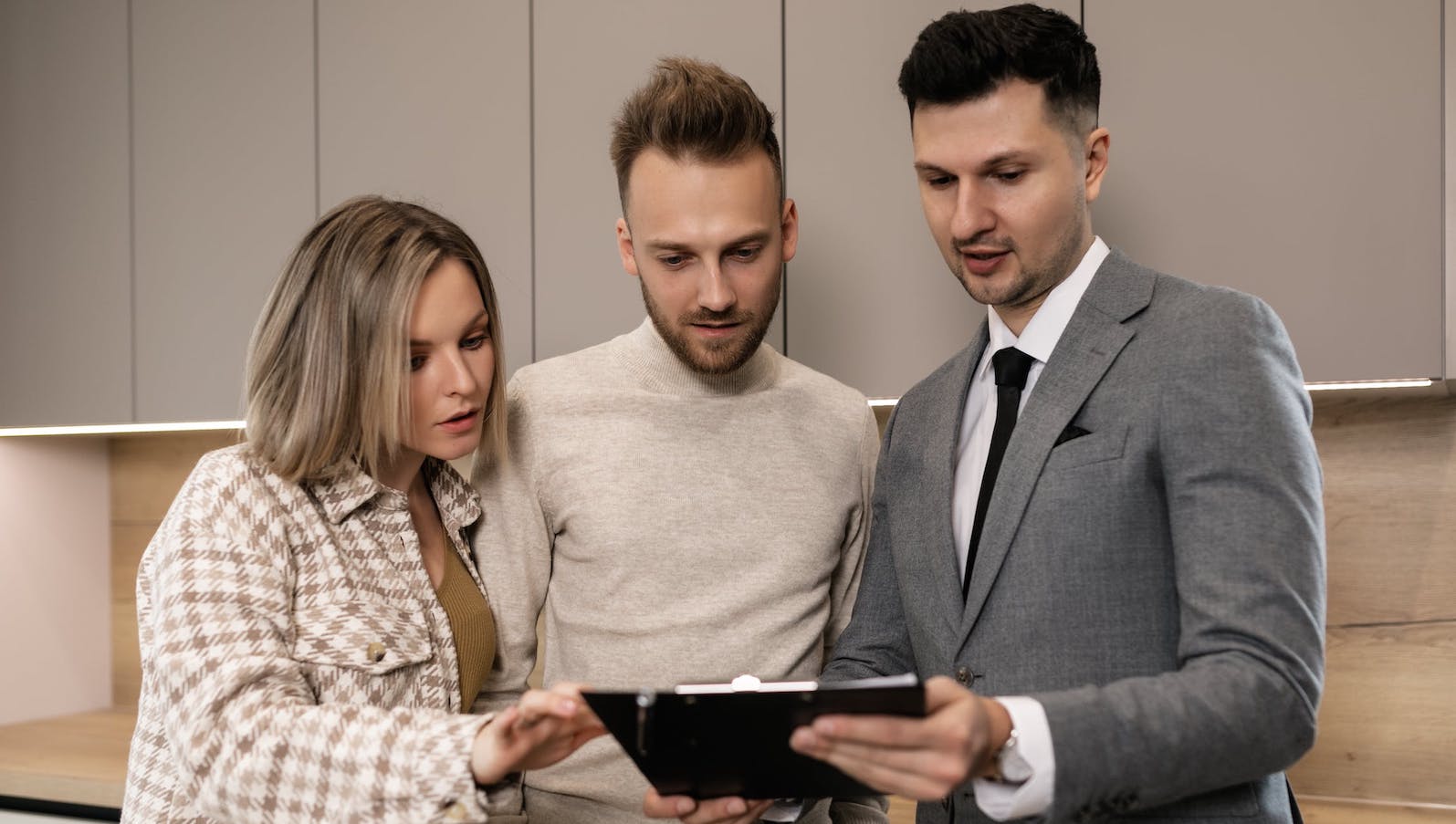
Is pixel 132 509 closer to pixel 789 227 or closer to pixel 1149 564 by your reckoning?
pixel 789 227

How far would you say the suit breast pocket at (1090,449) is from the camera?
1105mm

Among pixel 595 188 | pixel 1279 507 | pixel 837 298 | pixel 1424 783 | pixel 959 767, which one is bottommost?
pixel 1424 783

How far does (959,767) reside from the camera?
88 cm

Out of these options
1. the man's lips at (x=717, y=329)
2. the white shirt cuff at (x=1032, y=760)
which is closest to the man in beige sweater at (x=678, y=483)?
the man's lips at (x=717, y=329)

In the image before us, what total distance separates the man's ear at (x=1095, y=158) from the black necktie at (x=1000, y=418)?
0.18 metres

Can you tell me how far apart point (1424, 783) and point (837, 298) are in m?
1.24

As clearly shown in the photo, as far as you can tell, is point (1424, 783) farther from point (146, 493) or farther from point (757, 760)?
point (146, 493)

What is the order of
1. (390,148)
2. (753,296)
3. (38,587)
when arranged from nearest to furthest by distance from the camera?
(753,296) → (390,148) → (38,587)

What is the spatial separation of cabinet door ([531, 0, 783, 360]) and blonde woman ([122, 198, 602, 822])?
0.66 m

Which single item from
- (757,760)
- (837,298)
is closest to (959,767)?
(757,760)

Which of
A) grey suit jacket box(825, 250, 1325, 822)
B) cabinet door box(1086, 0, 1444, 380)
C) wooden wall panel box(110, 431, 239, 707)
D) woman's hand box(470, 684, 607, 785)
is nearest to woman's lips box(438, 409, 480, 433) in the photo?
woman's hand box(470, 684, 607, 785)

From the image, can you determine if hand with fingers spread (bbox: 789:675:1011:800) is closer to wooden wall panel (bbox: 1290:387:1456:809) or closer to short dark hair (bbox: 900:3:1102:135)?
short dark hair (bbox: 900:3:1102:135)

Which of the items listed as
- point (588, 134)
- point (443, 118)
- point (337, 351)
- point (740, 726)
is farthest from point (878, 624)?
point (443, 118)

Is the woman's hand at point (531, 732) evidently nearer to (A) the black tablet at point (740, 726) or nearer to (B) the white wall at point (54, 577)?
(A) the black tablet at point (740, 726)
